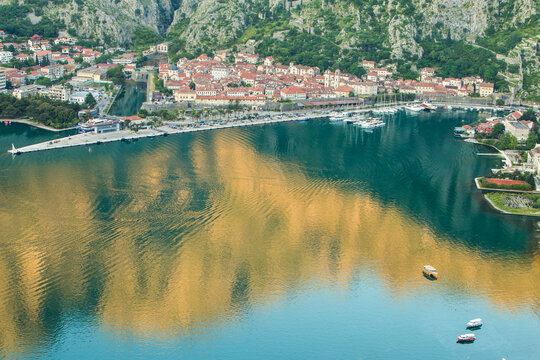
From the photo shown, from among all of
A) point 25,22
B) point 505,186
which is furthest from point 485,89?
point 25,22

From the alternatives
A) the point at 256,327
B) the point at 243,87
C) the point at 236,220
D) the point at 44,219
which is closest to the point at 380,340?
the point at 256,327

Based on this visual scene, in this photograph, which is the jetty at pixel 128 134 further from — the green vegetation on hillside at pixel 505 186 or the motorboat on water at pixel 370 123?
the green vegetation on hillside at pixel 505 186

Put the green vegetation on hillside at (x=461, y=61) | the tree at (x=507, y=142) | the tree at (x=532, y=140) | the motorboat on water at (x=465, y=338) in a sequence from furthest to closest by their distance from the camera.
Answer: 1. the green vegetation on hillside at (x=461, y=61)
2. the tree at (x=507, y=142)
3. the tree at (x=532, y=140)
4. the motorboat on water at (x=465, y=338)

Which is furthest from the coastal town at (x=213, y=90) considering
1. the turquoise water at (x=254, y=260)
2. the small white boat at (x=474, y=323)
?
the small white boat at (x=474, y=323)

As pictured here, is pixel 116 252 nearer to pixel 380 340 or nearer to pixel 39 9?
pixel 380 340

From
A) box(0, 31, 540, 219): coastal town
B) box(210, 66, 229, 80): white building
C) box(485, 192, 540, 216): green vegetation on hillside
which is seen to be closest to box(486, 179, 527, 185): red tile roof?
box(0, 31, 540, 219): coastal town
